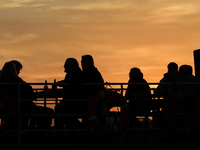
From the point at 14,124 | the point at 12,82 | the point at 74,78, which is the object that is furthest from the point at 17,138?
the point at 74,78

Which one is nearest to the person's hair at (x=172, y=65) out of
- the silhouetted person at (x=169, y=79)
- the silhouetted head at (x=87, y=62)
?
the silhouetted person at (x=169, y=79)

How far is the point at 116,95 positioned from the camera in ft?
24.5

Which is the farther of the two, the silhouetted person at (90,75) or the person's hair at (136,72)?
the person's hair at (136,72)

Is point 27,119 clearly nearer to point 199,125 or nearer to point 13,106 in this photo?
point 13,106

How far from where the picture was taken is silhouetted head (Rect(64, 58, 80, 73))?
7542 millimetres

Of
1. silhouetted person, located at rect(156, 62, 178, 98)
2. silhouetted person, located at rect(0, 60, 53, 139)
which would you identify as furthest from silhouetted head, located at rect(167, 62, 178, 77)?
silhouetted person, located at rect(0, 60, 53, 139)

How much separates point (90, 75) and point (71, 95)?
0.51m

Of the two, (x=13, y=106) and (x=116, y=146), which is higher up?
(x=13, y=106)

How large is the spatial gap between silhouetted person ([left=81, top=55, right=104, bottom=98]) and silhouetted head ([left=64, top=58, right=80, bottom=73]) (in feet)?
0.50

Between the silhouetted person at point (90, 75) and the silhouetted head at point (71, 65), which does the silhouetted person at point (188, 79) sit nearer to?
the silhouetted person at point (90, 75)

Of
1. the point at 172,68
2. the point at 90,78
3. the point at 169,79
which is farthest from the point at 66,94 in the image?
the point at 172,68

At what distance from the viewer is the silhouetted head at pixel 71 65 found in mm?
7542

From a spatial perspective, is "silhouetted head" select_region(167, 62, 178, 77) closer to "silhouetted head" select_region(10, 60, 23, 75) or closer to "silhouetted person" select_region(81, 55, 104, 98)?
"silhouetted person" select_region(81, 55, 104, 98)

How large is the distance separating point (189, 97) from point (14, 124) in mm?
3225
